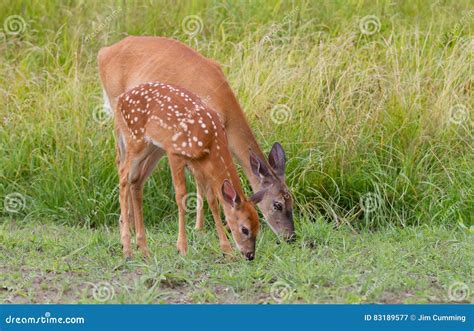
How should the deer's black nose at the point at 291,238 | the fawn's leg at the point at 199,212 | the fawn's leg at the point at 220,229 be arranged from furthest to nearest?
the fawn's leg at the point at 199,212 < the deer's black nose at the point at 291,238 < the fawn's leg at the point at 220,229

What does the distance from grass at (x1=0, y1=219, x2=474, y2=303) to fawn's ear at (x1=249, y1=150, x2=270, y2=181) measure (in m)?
0.51

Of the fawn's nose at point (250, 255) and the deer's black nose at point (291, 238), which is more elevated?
the fawn's nose at point (250, 255)

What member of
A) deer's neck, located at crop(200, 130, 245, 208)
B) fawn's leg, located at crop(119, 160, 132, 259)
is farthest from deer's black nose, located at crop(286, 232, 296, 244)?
fawn's leg, located at crop(119, 160, 132, 259)

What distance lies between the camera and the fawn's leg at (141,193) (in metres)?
7.45

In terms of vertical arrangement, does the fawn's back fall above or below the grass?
above

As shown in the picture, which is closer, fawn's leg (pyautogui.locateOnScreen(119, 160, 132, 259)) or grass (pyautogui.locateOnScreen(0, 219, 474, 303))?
grass (pyautogui.locateOnScreen(0, 219, 474, 303))

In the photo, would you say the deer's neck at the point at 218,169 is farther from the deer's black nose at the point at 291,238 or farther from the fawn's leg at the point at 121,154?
the fawn's leg at the point at 121,154

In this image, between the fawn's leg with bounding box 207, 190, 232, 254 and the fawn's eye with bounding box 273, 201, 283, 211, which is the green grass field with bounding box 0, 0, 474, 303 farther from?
the fawn's eye with bounding box 273, 201, 283, 211

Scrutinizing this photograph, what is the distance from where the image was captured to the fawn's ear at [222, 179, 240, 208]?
7.14 metres

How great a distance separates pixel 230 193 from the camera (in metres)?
7.17

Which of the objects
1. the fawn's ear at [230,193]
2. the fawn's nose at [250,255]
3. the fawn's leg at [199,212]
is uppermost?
the fawn's ear at [230,193]

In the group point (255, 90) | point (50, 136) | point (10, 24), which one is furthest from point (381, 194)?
point (10, 24)

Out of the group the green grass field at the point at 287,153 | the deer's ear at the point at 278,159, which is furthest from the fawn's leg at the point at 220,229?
the deer's ear at the point at 278,159

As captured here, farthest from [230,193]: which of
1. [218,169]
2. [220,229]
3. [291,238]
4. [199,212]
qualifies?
[199,212]
